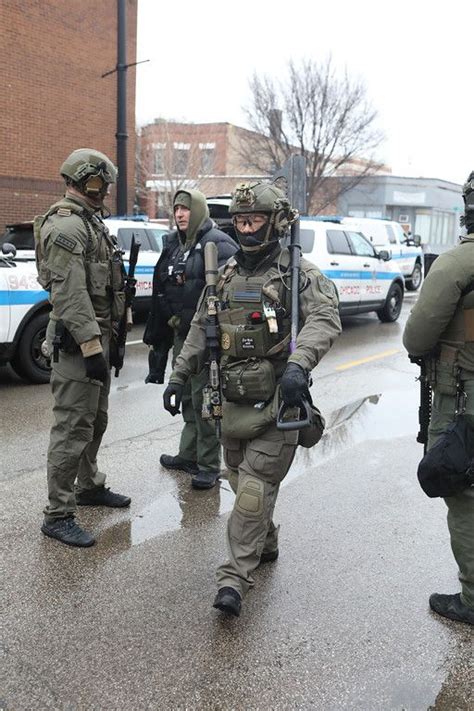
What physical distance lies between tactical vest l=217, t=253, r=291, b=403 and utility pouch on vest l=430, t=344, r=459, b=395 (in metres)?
0.69

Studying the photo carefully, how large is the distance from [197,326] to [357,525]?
5.31 feet

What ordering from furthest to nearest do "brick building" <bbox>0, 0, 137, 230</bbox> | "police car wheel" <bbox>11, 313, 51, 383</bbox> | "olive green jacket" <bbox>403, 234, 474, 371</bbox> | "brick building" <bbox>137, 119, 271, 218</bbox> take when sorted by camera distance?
"brick building" <bbox>137, 119, 271, 218</bbox> < "brick building" <bbox>0, 0, 137, 230</bbox> < "police car wheel" <bbox>11, 313, 51, 383</bbox> < "olive green jacket" <bbox>403, 234, 474, 371</bbox>

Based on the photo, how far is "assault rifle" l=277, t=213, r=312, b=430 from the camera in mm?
2887

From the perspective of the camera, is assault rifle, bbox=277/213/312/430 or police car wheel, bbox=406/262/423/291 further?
police car wheel, bbox=406/262/423/291

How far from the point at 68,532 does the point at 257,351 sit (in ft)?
5.00

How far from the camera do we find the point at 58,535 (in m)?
3.76

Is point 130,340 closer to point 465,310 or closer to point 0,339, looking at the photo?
point 0,339

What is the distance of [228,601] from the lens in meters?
2.95

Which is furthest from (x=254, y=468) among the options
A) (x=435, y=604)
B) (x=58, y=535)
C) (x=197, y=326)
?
(x=58, y=535)

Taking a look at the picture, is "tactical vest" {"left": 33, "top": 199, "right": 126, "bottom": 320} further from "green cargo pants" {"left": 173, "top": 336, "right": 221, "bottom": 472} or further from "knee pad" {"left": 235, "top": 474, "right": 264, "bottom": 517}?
"knee pad" {"left": 235, "top": 474, "right": 264, "bottom": 517}

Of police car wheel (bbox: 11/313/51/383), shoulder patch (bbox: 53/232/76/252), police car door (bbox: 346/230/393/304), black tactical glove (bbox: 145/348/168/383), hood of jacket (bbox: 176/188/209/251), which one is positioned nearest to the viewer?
shoulder patch (bbox: 53/232/76/252)

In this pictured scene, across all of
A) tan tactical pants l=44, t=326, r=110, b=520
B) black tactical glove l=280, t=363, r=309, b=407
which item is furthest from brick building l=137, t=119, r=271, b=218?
black tactical glove l=280, t=363, r=309, b=407

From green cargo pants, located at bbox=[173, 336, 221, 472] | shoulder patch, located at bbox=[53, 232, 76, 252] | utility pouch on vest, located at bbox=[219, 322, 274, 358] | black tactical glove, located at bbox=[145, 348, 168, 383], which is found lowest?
green cargo pants, located at bbox=[173, 336, 221, 472]

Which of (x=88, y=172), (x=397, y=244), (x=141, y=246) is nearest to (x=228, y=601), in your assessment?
(x=88, y=172)
